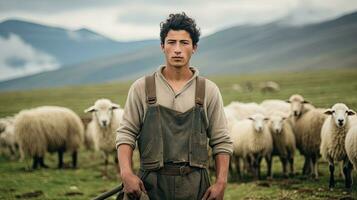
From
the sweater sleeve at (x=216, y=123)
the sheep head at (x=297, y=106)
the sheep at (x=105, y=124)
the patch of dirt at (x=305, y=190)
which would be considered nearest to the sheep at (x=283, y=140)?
the sheep head at (x=297, y=106)

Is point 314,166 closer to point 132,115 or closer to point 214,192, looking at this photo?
point 214,192

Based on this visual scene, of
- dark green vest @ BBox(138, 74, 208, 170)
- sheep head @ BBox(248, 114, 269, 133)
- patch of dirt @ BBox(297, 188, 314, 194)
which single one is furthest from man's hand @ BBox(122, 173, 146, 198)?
sheep head @ BBox(248, 114, 269, 133)

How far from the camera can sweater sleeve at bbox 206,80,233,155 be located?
4.02 meters

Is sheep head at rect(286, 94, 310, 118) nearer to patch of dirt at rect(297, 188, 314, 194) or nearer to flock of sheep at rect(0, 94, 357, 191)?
flock of sheep at rect(0, 94, 357, 191)

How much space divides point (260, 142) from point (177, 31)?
10093mm

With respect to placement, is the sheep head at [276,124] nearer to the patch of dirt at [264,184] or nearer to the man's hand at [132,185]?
the patch of dirt at [264,184]

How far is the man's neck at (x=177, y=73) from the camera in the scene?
4016mm

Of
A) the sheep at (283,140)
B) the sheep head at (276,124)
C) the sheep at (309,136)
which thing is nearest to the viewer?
the sheep at (309,136)

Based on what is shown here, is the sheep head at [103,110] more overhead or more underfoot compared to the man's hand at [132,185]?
more overhead

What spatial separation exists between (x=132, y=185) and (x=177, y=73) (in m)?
0.97

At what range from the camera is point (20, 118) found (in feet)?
55.0

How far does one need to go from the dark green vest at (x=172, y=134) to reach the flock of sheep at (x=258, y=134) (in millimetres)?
7129

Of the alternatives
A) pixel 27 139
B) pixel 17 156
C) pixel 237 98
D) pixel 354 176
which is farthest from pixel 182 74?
pixel 237 98

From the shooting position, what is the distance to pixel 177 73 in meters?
4.02
